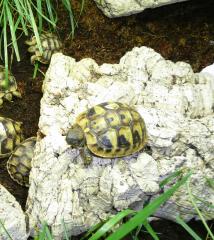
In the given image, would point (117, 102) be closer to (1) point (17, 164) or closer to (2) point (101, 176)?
(2) point (101, 176)

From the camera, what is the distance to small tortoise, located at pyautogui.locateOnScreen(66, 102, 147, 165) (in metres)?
3.29

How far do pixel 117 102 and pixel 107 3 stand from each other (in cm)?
131

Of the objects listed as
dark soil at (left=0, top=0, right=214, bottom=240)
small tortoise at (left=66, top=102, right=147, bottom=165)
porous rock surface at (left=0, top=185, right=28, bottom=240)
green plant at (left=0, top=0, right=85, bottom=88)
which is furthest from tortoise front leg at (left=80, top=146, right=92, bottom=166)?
dark soil at (left=0, top=0, right=214, bottom=240)

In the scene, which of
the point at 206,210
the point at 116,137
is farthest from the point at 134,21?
the point at 206,210

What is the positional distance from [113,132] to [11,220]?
39.1 inches

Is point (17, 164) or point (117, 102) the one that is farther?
Answer: point (17, 164)

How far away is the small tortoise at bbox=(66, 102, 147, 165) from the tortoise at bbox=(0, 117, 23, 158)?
2.84 ft

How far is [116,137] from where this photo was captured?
3.31m

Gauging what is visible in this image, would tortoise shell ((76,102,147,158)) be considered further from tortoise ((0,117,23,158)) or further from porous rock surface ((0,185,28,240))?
tortoise ((0,117,23,158))

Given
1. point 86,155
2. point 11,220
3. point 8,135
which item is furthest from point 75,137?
point 8,135

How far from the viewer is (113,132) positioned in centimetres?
331

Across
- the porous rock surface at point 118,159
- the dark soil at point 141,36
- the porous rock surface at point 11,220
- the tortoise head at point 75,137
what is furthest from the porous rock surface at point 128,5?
the porous rock surface at point 11,220

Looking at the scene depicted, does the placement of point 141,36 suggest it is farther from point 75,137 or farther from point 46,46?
point 75,137

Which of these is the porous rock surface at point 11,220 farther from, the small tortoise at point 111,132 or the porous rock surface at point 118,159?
the small tortoise at point 111,132
